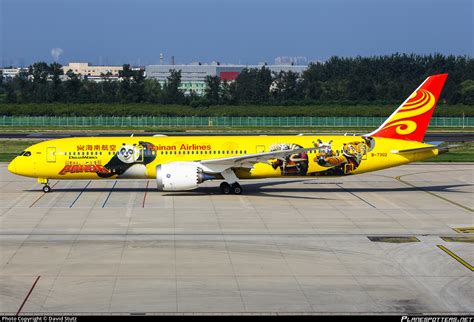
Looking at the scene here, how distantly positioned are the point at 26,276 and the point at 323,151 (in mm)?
23158


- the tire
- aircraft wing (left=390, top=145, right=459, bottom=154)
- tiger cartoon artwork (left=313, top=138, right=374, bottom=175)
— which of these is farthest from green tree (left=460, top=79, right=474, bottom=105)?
the tire

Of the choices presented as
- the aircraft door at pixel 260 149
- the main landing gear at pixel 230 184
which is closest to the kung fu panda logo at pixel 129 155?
the main landing gear at pixel 230 184

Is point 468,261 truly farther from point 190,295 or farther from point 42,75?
point 42,75

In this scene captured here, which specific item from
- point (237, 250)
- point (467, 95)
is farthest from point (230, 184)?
point (467, 95)

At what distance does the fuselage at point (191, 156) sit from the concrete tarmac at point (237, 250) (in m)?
1.40

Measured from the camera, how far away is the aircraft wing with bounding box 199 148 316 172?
42.7 meters

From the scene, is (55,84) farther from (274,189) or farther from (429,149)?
(429,149)

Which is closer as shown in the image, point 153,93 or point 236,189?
point 236,189

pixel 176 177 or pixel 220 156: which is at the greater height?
pixel 220 156

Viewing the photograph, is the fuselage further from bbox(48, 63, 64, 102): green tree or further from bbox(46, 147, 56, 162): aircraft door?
bbox(48, 63, 64, 102): green tree

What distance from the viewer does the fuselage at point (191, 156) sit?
145 feet

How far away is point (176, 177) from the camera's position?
42.2m

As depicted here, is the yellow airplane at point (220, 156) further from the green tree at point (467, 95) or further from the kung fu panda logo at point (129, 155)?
the green tree at point (467, 95)

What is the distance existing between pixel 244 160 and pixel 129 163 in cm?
695
